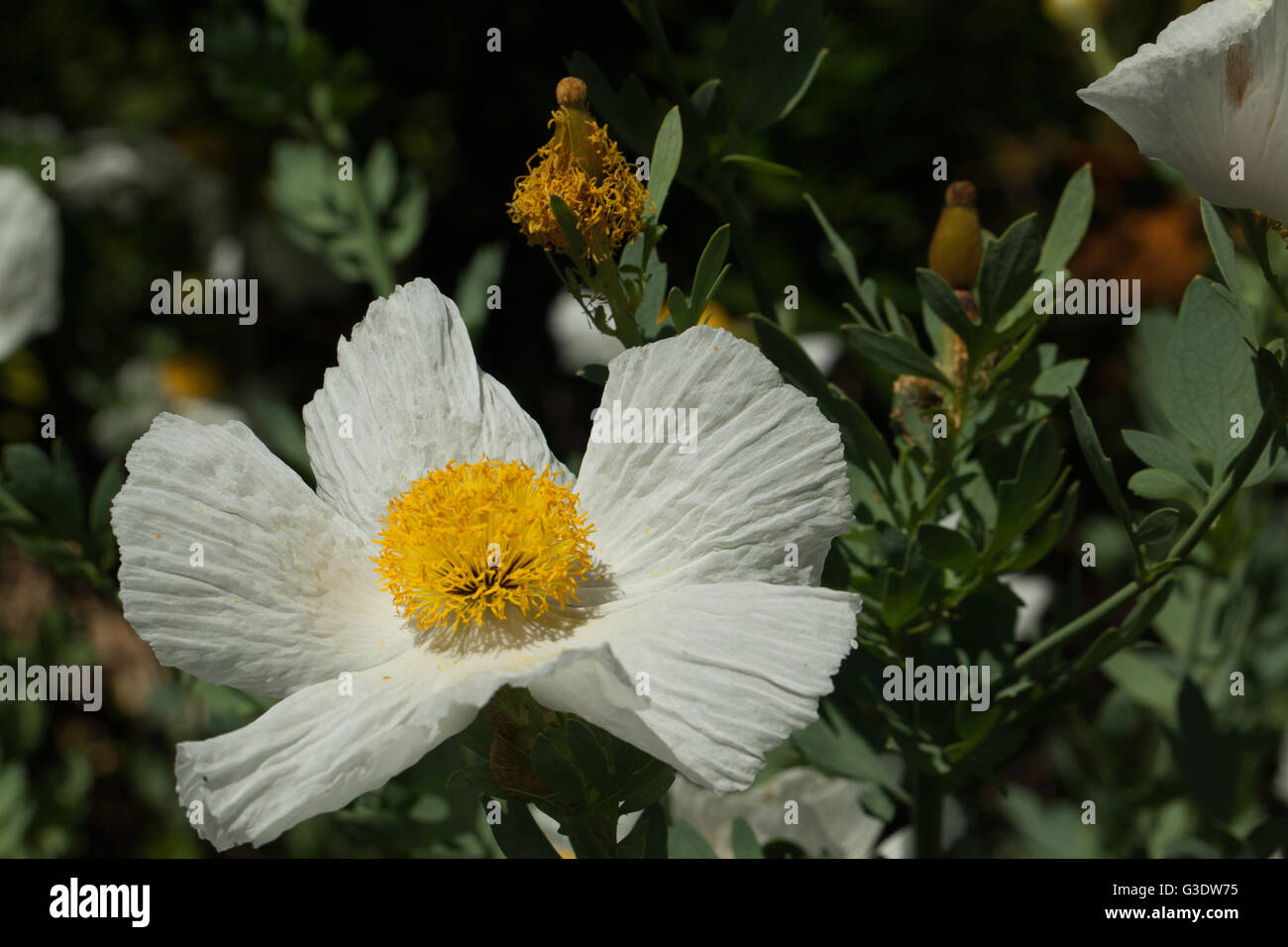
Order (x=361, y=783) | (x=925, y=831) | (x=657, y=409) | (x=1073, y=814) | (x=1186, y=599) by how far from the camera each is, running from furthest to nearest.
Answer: (x=1073, y=814)
(x=1186, y=599)
(x=925, y=831)
(x=657, y=409)
(x=361, y=783)

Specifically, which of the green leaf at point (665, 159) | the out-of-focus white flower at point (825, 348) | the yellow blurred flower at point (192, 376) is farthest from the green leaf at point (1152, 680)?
the yellow blurred flower at point (192, 376)

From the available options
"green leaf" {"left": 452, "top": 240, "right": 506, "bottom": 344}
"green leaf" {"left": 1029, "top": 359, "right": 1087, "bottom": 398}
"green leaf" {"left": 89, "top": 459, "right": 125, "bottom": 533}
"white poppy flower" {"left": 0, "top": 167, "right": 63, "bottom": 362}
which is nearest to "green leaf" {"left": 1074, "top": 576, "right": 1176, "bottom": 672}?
"green leaf" {"left": 1029, "top": 359, "right": 1087, "bottom": 398}

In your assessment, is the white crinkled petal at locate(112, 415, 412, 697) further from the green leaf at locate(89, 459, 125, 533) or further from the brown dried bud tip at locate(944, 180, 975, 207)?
the brown dried bud tip at locate(944, 180, 975, 207)

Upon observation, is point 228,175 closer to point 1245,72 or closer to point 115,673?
point 115,673

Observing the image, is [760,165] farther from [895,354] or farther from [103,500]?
[103,500]

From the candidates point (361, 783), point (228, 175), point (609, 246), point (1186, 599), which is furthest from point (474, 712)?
point (228, 175)

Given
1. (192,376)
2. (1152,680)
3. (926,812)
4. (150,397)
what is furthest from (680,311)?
(192,376)
